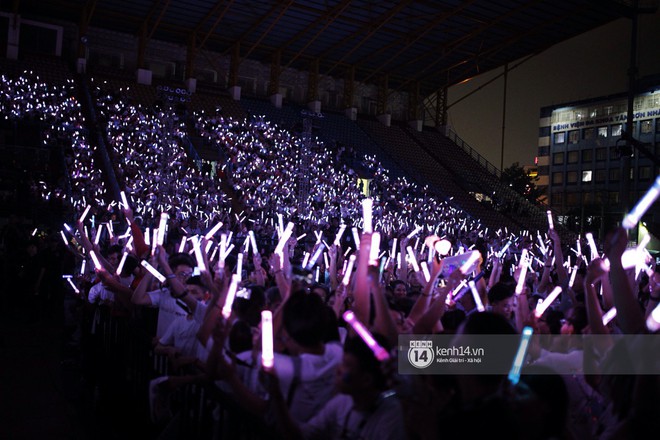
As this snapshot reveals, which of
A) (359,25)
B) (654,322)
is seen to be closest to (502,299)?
(654,322)

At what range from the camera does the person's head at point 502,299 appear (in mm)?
5223

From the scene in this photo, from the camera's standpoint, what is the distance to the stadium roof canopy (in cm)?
2689

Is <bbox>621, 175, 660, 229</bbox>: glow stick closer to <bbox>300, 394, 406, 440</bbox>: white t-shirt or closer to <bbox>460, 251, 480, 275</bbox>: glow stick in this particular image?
<bbox>460, 251, 480, 275</bbox>: glow stick

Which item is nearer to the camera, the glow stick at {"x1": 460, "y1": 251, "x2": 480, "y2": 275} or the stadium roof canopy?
the glow stick at {"x1": 460, "y1": 251, "x2": 480, "y2": 275}

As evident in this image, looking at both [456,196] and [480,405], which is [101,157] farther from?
[480,405]

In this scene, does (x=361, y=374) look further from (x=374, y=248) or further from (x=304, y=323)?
(x=374, y=248)

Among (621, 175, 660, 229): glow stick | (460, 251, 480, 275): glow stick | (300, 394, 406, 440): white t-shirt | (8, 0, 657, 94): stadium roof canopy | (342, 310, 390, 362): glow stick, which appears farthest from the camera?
(8, 0, 657, 94): stadium roof canopy

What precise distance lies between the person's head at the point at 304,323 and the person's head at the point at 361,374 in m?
0.50

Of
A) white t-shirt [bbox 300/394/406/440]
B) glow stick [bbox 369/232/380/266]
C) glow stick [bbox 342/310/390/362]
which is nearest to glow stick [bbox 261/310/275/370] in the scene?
glow stick [bbox 342/310/390/362]

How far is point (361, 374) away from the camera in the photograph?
272 centimetres

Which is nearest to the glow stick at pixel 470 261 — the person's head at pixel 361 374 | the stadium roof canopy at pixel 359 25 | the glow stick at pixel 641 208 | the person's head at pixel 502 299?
the glow stick at pixel 641 208

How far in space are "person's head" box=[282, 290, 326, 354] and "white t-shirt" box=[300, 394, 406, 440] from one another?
0.35 m

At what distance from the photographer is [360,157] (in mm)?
30594

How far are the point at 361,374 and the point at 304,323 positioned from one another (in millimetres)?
607
